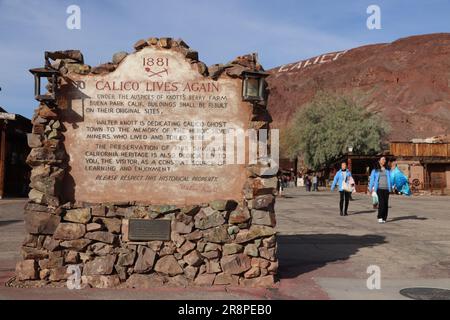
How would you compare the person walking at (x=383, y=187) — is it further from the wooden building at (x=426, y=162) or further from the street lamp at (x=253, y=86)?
the wooden building at (x=426, y=162)

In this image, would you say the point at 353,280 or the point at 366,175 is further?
the point at 366,175

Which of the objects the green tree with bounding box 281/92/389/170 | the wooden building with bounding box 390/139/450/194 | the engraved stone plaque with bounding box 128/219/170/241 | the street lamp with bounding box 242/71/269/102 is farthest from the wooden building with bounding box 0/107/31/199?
the green tree with bounding box 281/92/389/170

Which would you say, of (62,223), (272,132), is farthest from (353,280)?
(62,223)

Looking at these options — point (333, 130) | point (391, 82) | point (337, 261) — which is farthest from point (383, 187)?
point (391, 82)

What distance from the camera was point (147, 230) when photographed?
6.33 m

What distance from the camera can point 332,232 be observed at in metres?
11.5

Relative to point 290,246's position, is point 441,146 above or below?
above

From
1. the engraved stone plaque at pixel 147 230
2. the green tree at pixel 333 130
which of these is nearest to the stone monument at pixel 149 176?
the engraved stone plaque at pixel 147 230

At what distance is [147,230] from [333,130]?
45.7m

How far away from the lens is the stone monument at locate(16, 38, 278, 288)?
628cm

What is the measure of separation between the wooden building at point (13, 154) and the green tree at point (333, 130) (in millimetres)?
31202
